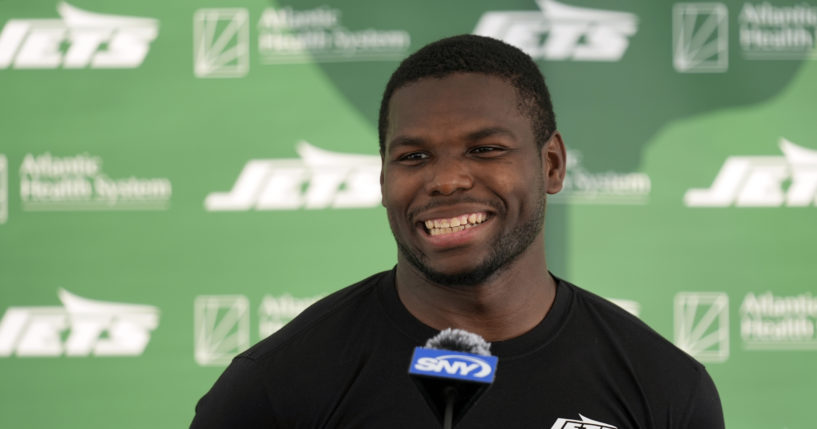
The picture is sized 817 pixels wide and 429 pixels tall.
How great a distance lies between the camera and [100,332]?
2.78 m

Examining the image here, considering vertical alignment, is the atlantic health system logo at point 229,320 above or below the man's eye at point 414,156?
below

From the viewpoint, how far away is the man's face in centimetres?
125

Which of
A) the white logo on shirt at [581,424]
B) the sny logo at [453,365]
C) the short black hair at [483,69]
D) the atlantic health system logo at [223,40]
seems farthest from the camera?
the atlantic health system logo at [223,40]

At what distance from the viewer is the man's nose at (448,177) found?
1231 mm

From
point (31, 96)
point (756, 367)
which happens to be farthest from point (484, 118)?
point (31, 96)

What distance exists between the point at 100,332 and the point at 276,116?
33.2 inches

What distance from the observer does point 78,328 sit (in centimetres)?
278

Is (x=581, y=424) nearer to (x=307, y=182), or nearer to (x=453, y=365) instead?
(x=453, y=365)

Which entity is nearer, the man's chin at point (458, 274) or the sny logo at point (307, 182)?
the man's chin at point (458, 274)

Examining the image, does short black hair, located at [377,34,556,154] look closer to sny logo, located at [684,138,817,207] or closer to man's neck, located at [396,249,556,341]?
man's neck, located at [396,249,556,341]

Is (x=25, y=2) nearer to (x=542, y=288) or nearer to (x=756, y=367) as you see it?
(x=542, y=288)

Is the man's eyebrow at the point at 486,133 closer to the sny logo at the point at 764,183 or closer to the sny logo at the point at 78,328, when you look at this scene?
the sny logo at the point at 764,183

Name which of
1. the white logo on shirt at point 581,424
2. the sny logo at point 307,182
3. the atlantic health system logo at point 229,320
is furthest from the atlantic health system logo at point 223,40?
the white logo on shirt at point 581,424

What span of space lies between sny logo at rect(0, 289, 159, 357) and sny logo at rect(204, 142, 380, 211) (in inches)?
16.0
